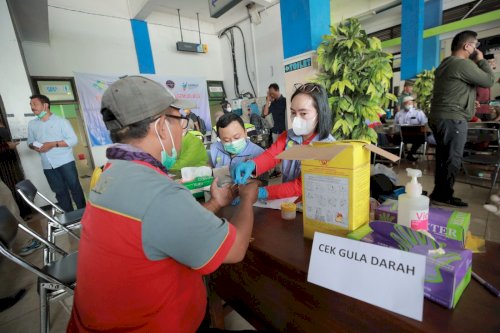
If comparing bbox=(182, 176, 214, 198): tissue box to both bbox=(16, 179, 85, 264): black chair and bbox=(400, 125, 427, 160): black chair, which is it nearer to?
bbox=(16, 179, 85, 264): black chair

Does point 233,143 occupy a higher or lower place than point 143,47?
lower

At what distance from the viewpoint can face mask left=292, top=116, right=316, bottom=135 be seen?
1223 mm

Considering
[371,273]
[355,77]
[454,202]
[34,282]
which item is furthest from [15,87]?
[454,202]

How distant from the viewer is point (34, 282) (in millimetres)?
2064

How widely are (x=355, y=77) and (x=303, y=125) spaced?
122 cm

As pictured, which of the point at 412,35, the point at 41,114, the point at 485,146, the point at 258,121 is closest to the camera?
the point at 41,114

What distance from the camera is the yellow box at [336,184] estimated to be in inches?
24.9

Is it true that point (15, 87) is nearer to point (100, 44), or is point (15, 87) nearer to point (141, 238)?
point (100, 44)

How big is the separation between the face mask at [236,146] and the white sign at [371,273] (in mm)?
1136

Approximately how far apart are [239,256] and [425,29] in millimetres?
8817

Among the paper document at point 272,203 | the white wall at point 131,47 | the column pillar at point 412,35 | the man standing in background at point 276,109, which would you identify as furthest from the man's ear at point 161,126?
the column pillar at point 412,35

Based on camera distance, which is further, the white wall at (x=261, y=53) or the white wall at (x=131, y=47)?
the white wall at (x=261, y=53)

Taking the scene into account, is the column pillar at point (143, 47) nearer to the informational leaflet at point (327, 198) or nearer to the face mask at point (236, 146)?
the face mask at point (236, 146)

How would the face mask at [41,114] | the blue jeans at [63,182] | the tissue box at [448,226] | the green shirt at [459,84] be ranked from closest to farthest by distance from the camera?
the tissue box at [448,226] → the green shirt at [459,84] → the face mask at [41,114] → the blue jeans at [63,182]
